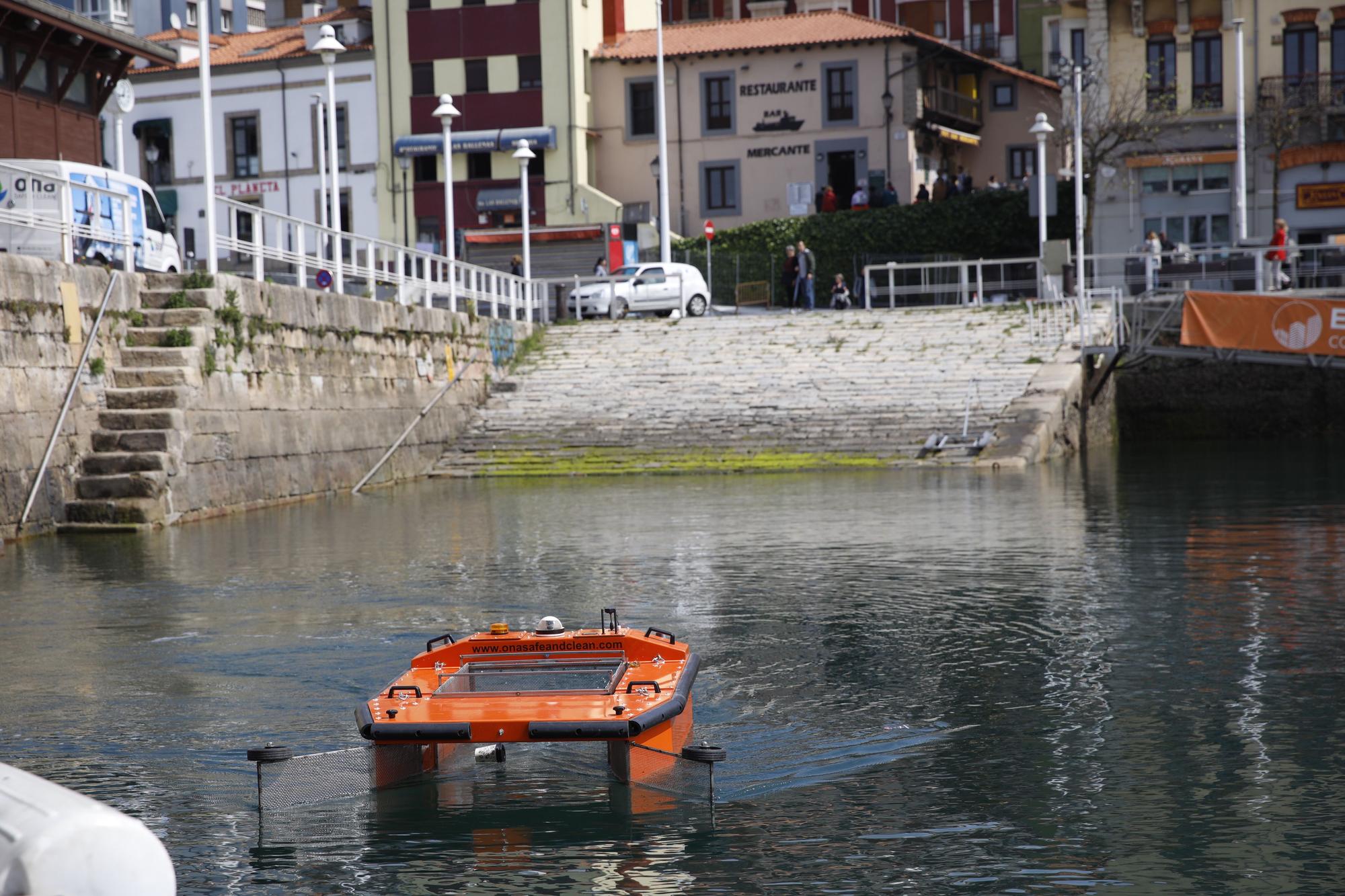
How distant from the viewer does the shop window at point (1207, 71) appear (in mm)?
46688

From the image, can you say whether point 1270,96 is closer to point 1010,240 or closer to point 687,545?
point 1010,240

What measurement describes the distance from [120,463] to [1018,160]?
47.4 metres

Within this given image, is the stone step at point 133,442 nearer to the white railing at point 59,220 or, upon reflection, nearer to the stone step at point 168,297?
the white railing at point 59,220

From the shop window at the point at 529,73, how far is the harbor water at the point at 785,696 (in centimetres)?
3912

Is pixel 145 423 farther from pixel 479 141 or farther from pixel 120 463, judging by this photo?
pixel 479 141

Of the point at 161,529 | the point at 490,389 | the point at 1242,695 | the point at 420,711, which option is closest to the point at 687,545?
the point at 161,529

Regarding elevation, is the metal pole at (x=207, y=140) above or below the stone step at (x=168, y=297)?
above

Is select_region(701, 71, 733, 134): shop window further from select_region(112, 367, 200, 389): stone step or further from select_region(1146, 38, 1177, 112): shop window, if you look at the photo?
select_region(112, 367, 200, 389): stone step

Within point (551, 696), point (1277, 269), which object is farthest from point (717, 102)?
point (551, 696)

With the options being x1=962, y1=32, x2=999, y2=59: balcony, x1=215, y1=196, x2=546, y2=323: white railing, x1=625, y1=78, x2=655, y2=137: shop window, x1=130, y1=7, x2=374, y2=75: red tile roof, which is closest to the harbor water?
x1=215, y1=196, x2=546, y2=323: white railing

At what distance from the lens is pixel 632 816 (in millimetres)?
6949

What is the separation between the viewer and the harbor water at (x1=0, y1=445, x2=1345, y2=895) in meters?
6.38

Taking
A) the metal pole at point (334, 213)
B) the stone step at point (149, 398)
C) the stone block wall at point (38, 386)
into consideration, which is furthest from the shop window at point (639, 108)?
the stone block wall at point (38, 386)

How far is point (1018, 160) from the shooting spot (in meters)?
62.1
